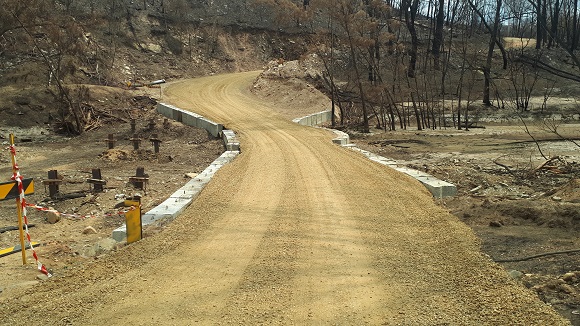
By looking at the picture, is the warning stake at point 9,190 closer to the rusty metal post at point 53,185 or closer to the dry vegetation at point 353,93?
the dry vegetation at point 353,93

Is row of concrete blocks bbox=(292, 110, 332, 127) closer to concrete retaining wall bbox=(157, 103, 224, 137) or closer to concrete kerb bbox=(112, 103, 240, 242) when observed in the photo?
concrete retaining wall bbox=(157, 103, 224, 137)

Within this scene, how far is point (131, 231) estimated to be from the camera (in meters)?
6.55

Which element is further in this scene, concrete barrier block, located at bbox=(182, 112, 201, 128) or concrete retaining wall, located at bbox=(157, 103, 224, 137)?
concrete barrier block, located at bbox=(182, 112, 201, 128)

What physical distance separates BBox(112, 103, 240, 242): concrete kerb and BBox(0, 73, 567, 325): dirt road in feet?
0.87

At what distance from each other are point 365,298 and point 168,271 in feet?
6.92

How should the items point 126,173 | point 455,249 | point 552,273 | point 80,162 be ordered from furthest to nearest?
1. point 80,162
2. point 126,173
3. point 455,249
4. point 552,273

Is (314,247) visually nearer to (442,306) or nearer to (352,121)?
(442,306)

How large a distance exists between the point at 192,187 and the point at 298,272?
478 centimetres

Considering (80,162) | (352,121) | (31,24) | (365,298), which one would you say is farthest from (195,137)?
(365,298)

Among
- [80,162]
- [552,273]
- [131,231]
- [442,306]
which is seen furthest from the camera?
[80,162]

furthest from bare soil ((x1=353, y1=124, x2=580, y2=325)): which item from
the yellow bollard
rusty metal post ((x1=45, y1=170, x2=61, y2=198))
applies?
rusty metal post ((x1=45, y1=170, x2=61, y2=198))

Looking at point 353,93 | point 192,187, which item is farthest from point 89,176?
point 353,93

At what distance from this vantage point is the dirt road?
429 cm

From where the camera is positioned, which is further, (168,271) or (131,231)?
(131,231)
